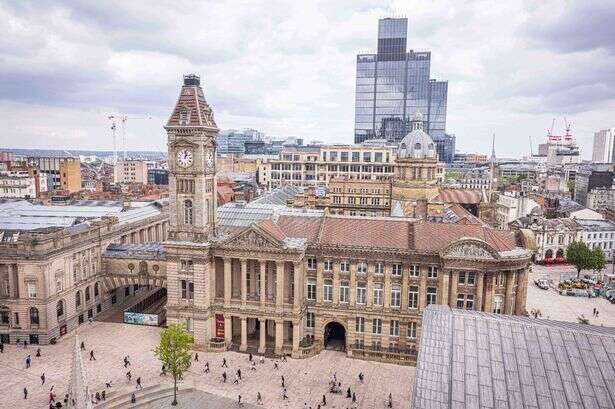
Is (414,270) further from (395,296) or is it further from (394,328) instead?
(394,328)

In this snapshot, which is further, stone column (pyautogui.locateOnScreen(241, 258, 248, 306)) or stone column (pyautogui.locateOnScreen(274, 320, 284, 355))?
stone column (pyautogui.locateOnScreen(241, 258, 248, 306))

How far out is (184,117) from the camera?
67.8 meters

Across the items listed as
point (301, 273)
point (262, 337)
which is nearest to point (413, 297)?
point (301, 273)

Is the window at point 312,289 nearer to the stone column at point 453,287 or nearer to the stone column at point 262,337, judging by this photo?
the stone column at point 262,337

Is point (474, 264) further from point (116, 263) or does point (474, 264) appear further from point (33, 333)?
point (33, 333)

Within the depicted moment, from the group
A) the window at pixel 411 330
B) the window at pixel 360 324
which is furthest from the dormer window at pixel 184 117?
the window at pixel 411 330

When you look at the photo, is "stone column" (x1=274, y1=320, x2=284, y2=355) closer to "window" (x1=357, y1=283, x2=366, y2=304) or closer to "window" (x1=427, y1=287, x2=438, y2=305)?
"window" (x1=357, y1=283, x2=366, y2=304)

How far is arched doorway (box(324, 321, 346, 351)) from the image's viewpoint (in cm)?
7194

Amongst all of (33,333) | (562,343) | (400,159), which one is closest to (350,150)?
(400,159)

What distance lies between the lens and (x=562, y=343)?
33.8 m

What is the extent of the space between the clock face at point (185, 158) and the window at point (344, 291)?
1119 inches

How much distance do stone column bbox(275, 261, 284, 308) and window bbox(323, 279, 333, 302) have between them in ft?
21.9

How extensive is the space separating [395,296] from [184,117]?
39.7 m

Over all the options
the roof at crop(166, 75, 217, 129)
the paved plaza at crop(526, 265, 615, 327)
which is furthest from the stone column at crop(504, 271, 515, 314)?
the roof at crop(166, 75, 217, 129)
